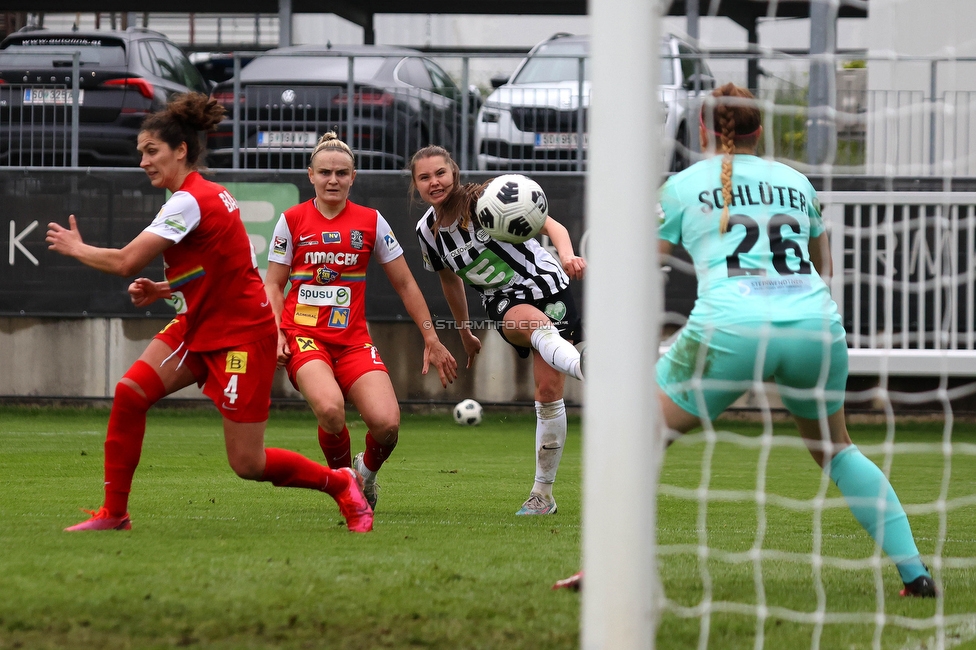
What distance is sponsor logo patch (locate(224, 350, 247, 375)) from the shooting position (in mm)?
4797

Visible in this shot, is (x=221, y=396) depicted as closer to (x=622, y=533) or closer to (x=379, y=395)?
(x=379, y=395)

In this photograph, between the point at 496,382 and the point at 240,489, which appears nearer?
the point at 240,489

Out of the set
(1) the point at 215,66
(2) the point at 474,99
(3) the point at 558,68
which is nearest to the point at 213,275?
(2) the point at 474,99

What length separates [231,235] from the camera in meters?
4.84

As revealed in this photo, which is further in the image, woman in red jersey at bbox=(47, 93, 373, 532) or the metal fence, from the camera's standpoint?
the metal fence

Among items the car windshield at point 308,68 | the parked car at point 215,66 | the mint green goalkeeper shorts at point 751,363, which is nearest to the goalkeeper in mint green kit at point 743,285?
the mint green goalkeeper shorts at point 751,363

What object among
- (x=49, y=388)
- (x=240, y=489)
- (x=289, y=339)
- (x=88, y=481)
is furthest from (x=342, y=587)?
(x=49, y=388)

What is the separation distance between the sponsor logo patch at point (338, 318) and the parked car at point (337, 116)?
681cm

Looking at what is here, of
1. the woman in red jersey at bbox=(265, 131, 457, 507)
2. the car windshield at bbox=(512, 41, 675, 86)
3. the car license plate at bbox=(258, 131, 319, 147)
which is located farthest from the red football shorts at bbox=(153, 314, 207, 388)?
the car license plate at bbox=(258, 131, 319, 147)

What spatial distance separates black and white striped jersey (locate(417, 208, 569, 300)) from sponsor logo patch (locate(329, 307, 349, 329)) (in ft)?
2.03

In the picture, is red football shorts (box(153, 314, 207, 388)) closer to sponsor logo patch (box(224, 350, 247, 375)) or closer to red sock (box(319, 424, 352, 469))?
sponsor logo patch (box(224, 350, 247, 375))

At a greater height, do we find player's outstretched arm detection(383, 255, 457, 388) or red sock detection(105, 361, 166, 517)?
player's outstretched arm detection(383, 255, 457, 388)

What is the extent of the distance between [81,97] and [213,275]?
28.6ft

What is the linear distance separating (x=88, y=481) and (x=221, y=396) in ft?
8.89
